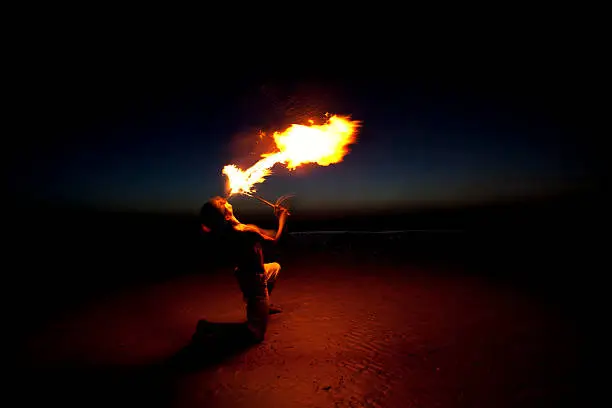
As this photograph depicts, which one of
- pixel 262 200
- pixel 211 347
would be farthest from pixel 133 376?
pixel 262 200

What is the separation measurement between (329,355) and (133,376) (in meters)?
2.84

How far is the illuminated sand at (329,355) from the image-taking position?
160 inches

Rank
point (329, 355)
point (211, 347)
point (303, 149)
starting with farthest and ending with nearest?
point (303, 149) → point (211, 347) → point (329, 355)

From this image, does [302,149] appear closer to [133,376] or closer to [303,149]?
[303,149]

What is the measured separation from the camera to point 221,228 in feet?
17.7

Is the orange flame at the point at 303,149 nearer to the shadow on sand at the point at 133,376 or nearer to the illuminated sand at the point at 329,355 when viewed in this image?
the shadow on sand at the point at 133,376

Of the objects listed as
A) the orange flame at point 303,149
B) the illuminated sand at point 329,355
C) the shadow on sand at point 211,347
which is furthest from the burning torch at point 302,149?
the illuminated sand at point 329,355

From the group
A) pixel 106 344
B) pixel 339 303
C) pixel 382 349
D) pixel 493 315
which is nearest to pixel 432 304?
pixel 493 315

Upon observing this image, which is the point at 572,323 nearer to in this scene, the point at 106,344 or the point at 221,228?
the point at 221,228

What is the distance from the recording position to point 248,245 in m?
5.50

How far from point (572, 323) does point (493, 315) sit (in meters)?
1.27

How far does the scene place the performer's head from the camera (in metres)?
5.32

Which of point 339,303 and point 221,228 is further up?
point 221,228

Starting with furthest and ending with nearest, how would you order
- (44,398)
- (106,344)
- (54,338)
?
(54,338) → (106,344) → (44,398)
